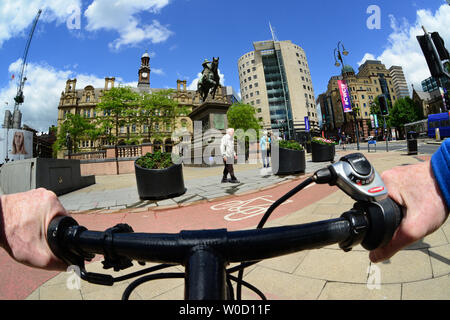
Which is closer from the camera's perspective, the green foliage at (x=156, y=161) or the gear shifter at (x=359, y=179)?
the gear shifter at (x=359, y=179)

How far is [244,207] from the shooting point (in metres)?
4.05

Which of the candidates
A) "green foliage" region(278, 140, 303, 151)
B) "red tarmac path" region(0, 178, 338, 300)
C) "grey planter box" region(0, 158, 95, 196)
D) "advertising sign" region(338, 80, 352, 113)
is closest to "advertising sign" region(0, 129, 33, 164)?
"grey planter box" region(0, 158, 95, 196)

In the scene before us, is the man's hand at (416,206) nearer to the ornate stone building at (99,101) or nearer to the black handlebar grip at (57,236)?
the black handlebar grip at (57,236)

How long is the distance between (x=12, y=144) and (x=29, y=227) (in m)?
46.8

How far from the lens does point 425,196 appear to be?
0.60 meters

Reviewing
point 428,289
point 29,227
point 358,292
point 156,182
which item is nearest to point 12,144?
point 156,182

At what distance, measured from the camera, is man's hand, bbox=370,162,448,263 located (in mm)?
594

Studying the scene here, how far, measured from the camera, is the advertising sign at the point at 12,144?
31469 millimetres

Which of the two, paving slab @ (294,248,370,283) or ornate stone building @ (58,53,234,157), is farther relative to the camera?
ornate stone building @ (58,53,234,157)

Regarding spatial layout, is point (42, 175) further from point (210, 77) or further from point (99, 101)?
point (99, 101)

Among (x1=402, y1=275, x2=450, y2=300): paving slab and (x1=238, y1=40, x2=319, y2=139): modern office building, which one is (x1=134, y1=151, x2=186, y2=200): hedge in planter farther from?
(x1=238, y1=40, x2=319, y2=139): modern office building

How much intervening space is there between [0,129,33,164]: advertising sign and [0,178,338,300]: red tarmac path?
134 feet

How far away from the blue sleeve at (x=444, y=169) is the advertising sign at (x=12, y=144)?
44984mm

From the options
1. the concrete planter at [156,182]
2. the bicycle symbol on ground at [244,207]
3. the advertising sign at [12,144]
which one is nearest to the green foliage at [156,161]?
the concrete planter at [156,182]
